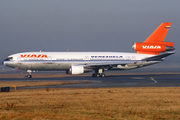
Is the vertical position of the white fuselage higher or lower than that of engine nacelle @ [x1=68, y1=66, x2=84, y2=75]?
higher

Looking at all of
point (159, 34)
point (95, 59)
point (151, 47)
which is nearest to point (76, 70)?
point (95, 59)

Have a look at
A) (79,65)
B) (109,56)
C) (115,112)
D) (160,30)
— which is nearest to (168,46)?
(160,30)

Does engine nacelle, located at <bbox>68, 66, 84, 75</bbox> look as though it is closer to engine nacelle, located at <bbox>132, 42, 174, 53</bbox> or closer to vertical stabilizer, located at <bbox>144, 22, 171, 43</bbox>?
engine nacelle, located at <bbox>132, 42, 174, 53</bbox>

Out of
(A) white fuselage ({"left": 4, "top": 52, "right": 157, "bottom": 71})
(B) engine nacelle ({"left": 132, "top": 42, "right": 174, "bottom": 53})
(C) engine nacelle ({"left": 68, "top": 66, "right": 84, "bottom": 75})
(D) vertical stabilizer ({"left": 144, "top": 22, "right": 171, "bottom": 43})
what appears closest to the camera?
(C) engine nacelle ({"left": 68, "top": 66, "right": 84, "bottom": 75})

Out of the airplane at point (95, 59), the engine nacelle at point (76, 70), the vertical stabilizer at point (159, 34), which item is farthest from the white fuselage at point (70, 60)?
the vertical stabilizer at point (159, 34)

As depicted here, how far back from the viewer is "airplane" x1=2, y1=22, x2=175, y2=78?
46.3 meters

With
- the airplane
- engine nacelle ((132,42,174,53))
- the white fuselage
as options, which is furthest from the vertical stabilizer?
the white fuselage

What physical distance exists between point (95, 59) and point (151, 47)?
36.0 feet

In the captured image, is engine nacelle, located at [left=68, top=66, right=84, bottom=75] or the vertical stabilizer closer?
engine nacelle, located at [left=68, top=66, right=84, bottom=75]

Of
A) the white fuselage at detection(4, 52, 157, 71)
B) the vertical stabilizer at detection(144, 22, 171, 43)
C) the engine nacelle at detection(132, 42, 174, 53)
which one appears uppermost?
the vertical stabilizer at detection(144, 22, 171, 43)

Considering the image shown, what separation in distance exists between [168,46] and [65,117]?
134 feet

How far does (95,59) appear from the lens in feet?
158

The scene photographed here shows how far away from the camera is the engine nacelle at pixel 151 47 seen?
49281mm

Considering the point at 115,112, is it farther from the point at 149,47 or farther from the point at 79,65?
the point at 149,47
